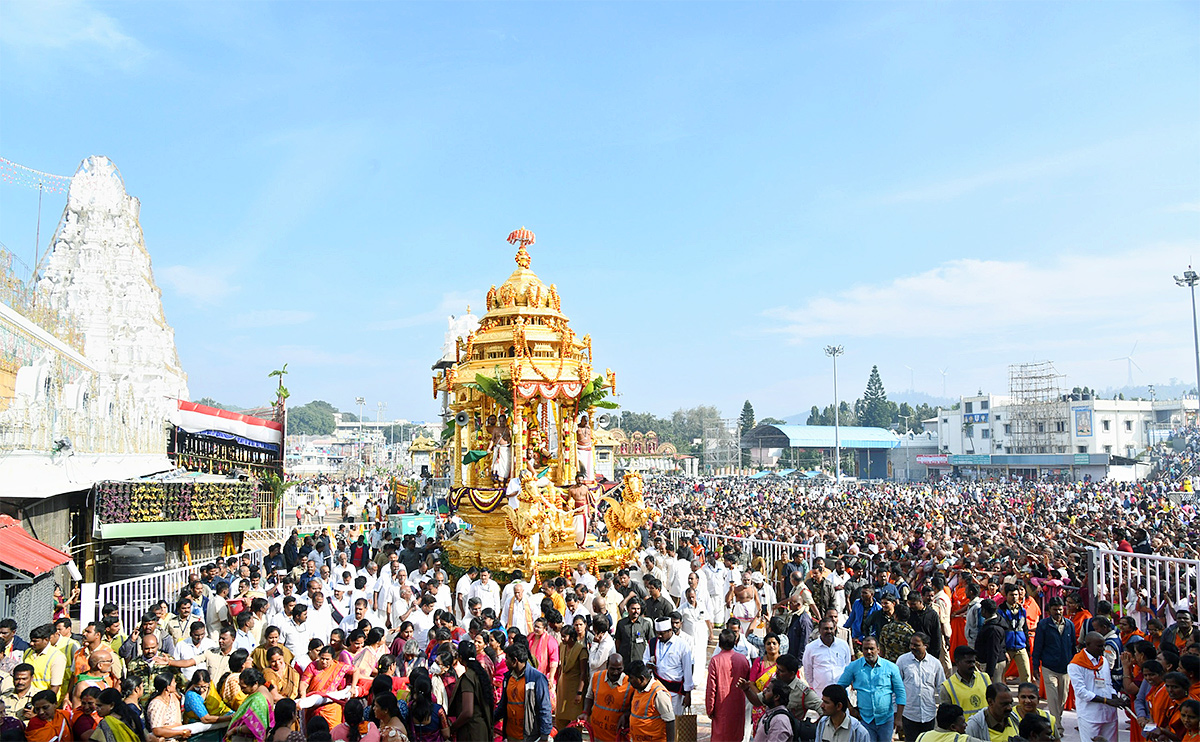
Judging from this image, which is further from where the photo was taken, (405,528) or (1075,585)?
(405,528)

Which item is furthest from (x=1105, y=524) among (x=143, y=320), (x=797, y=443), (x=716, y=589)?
(x=797, y=443)

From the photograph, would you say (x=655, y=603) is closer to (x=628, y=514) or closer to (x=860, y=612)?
(x=860, y=612)

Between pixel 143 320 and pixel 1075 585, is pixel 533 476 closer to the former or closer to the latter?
pixel 1075 585

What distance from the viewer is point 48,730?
5.37 m

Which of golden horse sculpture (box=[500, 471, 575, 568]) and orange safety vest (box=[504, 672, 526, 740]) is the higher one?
golden horse sculpture (box=[500, 471, 575, 568])

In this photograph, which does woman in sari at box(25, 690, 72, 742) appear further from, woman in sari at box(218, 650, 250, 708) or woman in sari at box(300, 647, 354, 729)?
woman in sari at box(300, 647, 354, 729)

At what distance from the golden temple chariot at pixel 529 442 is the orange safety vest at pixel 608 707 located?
284 inches

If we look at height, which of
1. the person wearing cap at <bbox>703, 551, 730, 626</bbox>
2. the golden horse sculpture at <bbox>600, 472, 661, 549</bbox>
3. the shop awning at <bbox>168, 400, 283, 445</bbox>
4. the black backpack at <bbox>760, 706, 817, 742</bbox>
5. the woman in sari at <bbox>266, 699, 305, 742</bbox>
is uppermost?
the shop awning at <bbox>168, 400, 283, 445</bbox>

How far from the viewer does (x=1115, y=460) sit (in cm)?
5444

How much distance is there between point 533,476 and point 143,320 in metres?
21.0

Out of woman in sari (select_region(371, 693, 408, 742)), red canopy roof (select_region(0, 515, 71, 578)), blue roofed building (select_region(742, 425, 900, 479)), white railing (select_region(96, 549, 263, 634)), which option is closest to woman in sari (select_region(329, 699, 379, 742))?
woman in sari (select_region(371, 693, 408, 742))

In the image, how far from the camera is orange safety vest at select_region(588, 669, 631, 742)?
19.9 feet

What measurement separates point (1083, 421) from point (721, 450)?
29.4 m

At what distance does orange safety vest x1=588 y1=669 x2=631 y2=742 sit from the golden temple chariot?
284 inches
